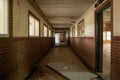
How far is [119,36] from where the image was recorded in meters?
2.83

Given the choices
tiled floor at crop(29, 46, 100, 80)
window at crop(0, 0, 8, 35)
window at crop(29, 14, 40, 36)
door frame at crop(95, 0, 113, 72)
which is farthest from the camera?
window at crop(29, 14, 40, 36)

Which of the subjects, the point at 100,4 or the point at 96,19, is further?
the point at 96,19

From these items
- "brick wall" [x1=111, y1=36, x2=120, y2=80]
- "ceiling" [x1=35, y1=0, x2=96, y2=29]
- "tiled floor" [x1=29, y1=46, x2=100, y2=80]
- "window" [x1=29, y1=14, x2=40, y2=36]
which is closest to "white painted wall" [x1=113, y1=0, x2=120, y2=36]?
"brick wall" [x1=111, y1=36, x2=120, y2=80]

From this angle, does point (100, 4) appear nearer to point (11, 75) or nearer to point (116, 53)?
point (116, 53)

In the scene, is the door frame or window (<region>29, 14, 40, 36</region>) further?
window (<region>29, 14, 40, 36</region>)

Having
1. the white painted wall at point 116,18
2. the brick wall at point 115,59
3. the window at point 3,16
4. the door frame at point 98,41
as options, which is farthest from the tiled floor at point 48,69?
the white painted wall at point 116,18

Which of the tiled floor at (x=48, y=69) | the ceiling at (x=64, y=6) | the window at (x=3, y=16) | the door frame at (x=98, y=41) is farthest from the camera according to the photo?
the ceiling at (x=64, y=6)

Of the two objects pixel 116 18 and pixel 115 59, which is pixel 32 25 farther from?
pixel 115 59

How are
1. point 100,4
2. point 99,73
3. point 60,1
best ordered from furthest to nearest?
point 60,1 < point 99,73 < point 100,4

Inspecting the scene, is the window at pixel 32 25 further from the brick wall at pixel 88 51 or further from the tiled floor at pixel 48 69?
the brick wall at pixel 88 51

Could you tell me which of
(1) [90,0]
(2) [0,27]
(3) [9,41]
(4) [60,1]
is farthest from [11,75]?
(1) [90,0]

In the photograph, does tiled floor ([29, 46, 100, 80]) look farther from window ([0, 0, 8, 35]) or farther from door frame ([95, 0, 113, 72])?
window ([0, 0, 8, 35])

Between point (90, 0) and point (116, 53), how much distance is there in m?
2.46

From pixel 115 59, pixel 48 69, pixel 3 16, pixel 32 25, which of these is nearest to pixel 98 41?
pixel 115 59
